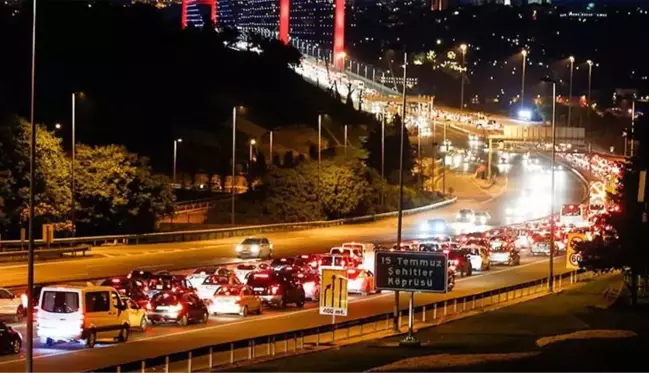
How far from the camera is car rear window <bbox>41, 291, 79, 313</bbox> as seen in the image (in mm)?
33312

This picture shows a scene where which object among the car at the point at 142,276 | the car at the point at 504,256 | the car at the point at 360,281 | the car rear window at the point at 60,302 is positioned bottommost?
the car at the point at 504,256

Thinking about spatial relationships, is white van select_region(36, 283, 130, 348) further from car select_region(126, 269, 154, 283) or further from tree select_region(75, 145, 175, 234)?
tree select_region(75, 145, 175, 234)

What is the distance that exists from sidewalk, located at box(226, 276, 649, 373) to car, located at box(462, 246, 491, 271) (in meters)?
20.4

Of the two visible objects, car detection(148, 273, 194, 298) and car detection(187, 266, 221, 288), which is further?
car detection(187, 266, 221, 288)

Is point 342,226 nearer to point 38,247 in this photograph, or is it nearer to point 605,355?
point 38,247

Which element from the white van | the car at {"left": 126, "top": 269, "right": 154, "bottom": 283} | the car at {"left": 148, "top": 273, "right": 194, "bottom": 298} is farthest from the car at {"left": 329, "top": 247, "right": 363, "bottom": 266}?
the white van

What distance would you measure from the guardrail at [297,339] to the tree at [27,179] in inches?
1163

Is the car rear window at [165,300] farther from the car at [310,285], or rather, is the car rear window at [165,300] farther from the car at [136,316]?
the car at [310,285]

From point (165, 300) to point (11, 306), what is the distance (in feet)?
17.1

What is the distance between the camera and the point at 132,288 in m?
43.1

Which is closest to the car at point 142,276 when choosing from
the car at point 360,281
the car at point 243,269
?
the car at point 243,269

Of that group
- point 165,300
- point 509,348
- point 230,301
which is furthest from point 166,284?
point 509,348

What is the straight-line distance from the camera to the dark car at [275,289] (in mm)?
47812

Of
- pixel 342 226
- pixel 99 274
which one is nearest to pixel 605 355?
pixel 99 274
